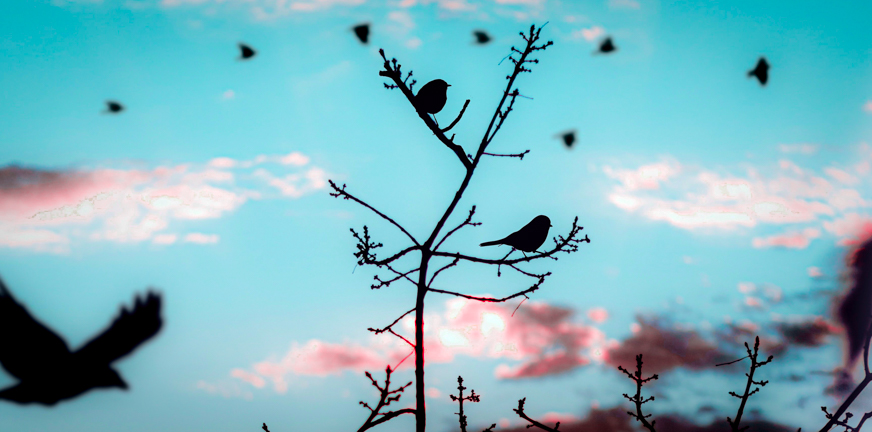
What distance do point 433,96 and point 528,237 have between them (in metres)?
1.82

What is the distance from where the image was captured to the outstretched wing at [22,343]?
6027 millimetres

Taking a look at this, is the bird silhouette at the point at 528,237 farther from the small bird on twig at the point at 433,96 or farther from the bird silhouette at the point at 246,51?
the bird silhouette at the point at 246,51

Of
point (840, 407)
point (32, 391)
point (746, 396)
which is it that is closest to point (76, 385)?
point (32, 391)

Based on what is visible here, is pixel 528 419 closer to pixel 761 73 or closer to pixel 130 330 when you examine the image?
pixel 130 330

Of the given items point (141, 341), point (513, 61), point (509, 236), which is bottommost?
point (141, 341)

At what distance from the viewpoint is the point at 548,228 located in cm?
596

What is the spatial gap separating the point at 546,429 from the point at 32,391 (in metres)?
6.17

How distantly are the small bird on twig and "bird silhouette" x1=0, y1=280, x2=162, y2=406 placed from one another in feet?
13.3

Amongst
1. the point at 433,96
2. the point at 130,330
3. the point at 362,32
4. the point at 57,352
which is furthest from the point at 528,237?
the point at 362,32

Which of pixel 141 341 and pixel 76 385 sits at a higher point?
pixel 141 341

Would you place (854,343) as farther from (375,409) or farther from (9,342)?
(9,342)

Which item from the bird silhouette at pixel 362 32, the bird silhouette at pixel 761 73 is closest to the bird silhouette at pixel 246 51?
the bird silhouette at pixel 362 32

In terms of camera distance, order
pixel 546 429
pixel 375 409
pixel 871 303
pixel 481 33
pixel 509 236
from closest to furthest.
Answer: pixel 375 409
pixel 509 236
pixel 546 429
pixel 871 303
pixel 481 33

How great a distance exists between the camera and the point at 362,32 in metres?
12.0
